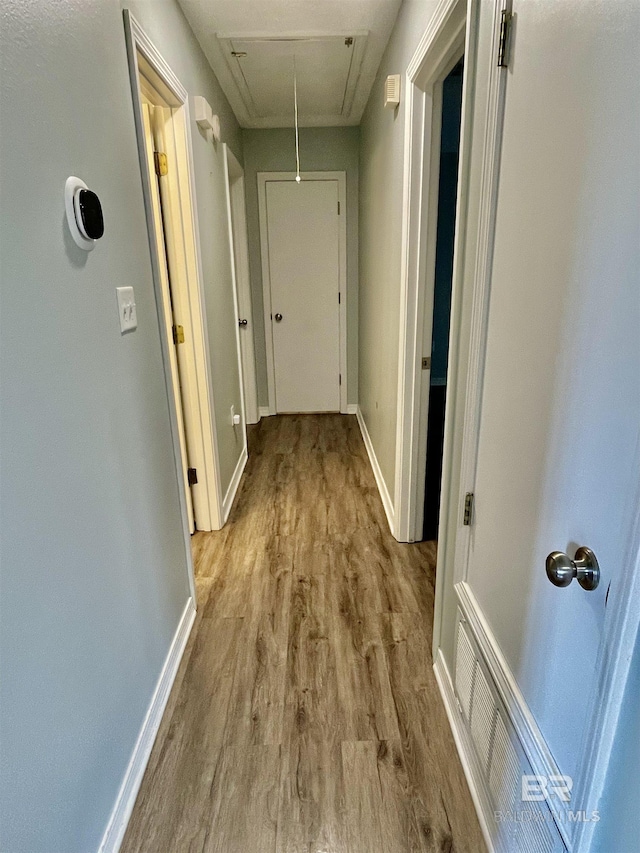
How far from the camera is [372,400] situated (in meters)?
3.58

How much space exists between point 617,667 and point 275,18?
2.79 meters

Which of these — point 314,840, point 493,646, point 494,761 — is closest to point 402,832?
point 314,840

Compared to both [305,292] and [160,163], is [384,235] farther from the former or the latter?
[305,292]

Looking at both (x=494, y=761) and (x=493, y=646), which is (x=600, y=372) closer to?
→ (x=493, y=646)

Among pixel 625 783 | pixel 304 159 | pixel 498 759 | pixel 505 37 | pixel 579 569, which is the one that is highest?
pixel 304 159

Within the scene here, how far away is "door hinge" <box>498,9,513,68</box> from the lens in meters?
1.00

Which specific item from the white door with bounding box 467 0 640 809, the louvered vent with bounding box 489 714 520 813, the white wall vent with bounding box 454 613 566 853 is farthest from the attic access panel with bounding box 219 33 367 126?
the louvered vent with bounding box 489 714 520 813

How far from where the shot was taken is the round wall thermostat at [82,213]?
1.08 meters

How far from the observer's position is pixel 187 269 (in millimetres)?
2287

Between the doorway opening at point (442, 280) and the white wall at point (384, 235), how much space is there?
0.22 meters

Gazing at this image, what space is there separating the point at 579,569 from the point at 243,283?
3.95 metres

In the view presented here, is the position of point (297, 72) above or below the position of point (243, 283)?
above

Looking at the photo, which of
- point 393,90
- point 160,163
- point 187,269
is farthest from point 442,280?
point 160,163

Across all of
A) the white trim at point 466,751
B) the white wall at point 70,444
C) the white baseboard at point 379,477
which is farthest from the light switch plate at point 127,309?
the white baseboard at point 379,477
